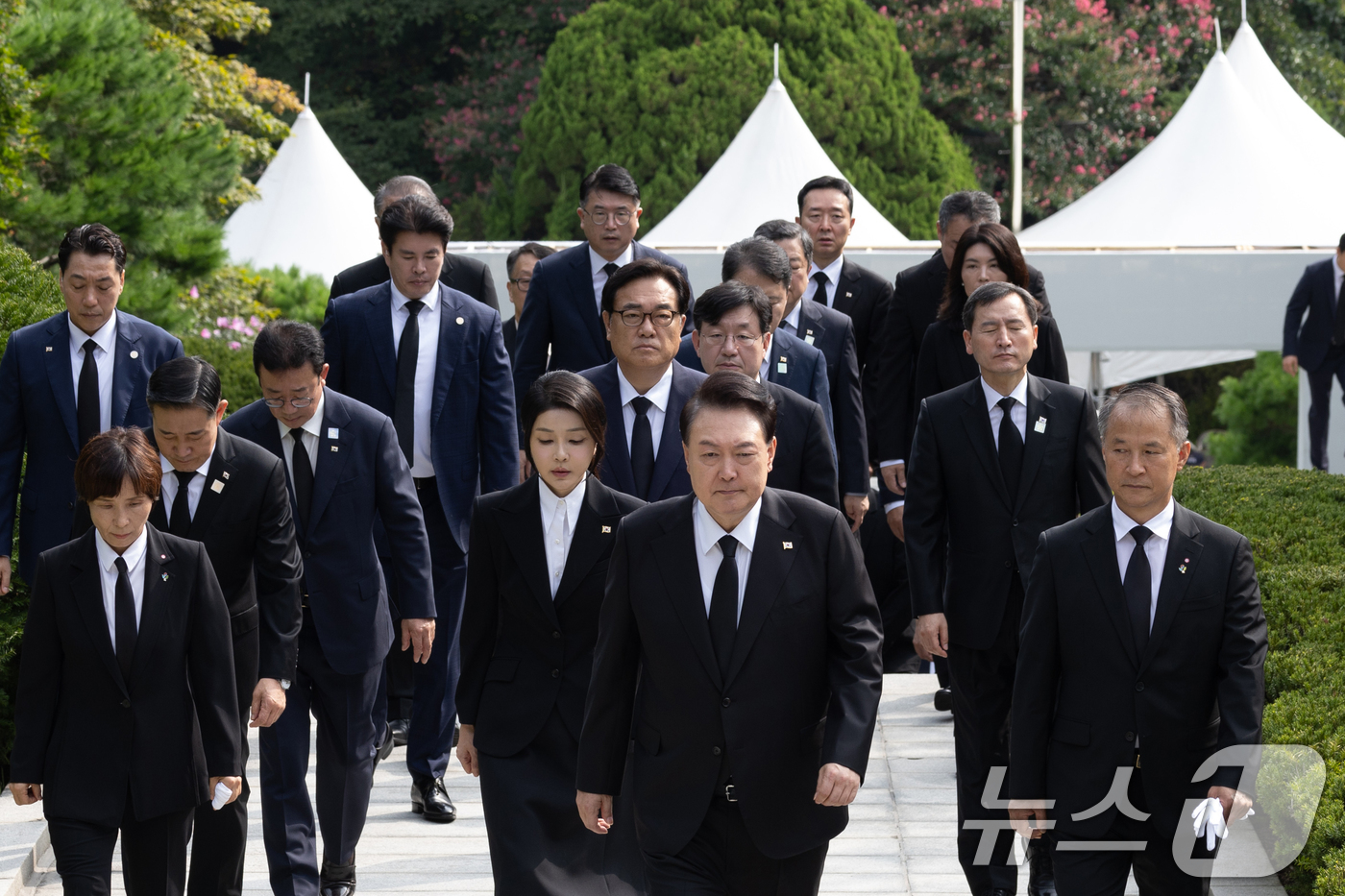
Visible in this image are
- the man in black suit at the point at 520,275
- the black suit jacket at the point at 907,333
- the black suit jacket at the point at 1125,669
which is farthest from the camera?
the man in black suit at the point at 520,275

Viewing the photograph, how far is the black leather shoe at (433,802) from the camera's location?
6246 millimetres

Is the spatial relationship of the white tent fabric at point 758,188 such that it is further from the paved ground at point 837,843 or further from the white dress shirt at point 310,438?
the white dress shirt at point 310,438

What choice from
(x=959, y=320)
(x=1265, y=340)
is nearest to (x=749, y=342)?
(x=959, y=320)

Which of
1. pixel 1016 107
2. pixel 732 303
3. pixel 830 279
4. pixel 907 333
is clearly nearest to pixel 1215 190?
pixel 1016 107

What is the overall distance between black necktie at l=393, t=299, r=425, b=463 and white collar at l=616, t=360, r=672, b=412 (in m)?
1.35

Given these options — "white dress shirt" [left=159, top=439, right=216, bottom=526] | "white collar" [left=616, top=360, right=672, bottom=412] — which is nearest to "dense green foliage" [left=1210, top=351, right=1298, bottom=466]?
"white collar" [left=616, top=360, right=672, bottom=412]

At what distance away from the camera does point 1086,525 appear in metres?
4.25

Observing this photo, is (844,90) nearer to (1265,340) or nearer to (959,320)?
(1265,340)

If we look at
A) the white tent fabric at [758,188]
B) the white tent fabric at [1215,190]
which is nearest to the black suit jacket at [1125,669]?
the white tent fabric at [1215,190]

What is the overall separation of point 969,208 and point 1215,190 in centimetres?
1016

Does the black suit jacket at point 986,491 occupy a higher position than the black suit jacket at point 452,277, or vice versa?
the black suit jacket at point 452,277

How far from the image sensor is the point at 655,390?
5.37 meters

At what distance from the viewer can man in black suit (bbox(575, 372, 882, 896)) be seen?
148 inches

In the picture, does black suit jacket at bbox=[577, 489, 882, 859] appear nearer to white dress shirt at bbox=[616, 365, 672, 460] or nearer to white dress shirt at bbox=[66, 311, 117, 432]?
white dress shirt at bbox=[616, 365, 672, 460]
